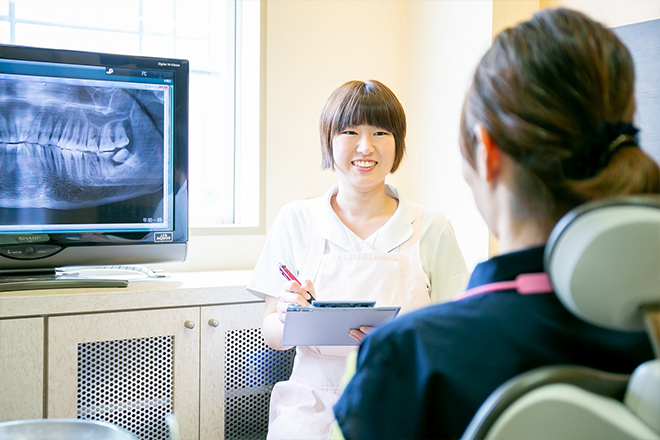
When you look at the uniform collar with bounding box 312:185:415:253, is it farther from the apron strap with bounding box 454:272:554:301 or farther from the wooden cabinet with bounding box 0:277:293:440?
the apron strap with bounding box 454:272:554:301

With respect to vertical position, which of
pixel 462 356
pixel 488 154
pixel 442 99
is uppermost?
pixel 442 99

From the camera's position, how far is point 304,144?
100 inches

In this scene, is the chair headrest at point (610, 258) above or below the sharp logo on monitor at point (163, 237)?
above

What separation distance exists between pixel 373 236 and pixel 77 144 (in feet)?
3.06

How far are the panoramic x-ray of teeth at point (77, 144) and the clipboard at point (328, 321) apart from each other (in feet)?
2.71

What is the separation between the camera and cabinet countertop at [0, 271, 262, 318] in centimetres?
167

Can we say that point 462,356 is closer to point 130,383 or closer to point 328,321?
point 328,321

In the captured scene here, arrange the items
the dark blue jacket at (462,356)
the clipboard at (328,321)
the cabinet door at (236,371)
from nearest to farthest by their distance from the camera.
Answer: the dark blue jacket at (462,356)
the clipboard at (328,321)
the cabinet door at (236,371)

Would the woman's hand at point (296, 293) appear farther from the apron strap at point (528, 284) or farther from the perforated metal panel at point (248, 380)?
the apron strap at point (528, 284)

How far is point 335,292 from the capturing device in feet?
5.61

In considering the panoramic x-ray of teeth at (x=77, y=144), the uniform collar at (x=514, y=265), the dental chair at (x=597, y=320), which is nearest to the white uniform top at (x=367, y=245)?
the panoramic x-ray of teeth at (x=77, y=144)

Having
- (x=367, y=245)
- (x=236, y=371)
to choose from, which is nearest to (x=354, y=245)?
(x=367, y=245)

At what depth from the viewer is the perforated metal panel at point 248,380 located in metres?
1.97

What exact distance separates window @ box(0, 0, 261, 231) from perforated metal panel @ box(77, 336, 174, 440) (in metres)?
0.64
